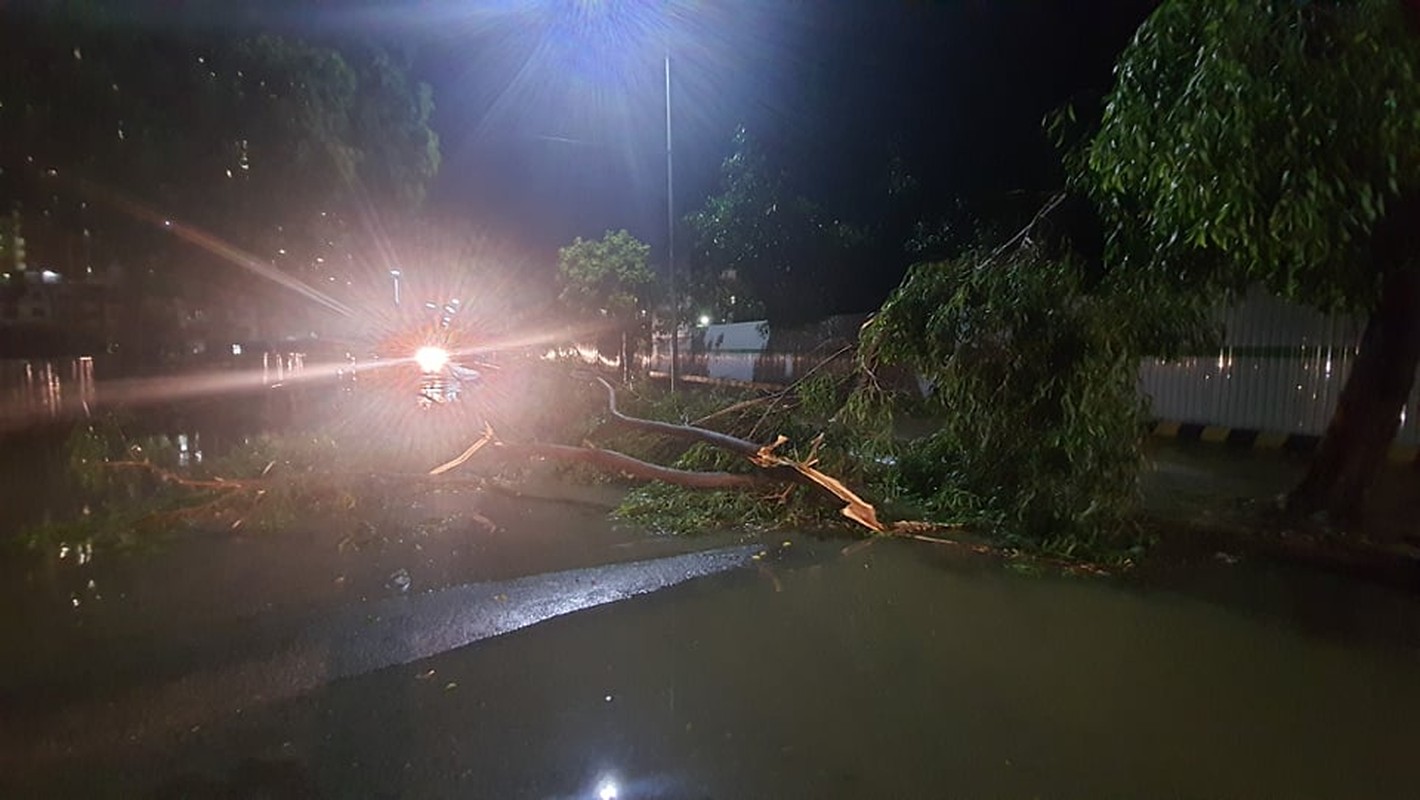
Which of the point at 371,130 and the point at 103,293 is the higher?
the point at 371,130

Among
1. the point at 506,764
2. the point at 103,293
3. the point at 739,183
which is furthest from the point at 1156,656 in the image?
the point at 103,293

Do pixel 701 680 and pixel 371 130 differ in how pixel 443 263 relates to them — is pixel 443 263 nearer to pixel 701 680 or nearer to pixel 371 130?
pixel 371 130

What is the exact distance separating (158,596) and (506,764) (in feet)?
10.6

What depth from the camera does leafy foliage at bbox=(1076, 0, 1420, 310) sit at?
416cm

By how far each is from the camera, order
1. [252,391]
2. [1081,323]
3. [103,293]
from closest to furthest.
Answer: [1081,323] < [252,391] < [103,293]

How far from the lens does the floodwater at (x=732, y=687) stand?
10.5 feet

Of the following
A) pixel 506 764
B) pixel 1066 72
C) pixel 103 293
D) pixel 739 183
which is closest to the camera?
pixel 506 764

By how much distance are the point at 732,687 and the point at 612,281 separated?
70.0 ft

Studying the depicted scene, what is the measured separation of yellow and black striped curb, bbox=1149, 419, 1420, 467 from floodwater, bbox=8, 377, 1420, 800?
13.7 ft

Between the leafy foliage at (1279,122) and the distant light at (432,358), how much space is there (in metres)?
18.0

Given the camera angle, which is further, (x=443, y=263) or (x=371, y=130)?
(x=443, y=263)

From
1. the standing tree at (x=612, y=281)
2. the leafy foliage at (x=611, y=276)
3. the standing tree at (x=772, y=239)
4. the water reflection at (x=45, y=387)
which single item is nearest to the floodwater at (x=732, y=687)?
Result: the standing tree at (x=772, y=239)

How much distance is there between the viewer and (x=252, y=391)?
19141 millimetres

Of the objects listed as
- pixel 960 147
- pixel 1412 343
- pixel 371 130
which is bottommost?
pixel 1412 343
